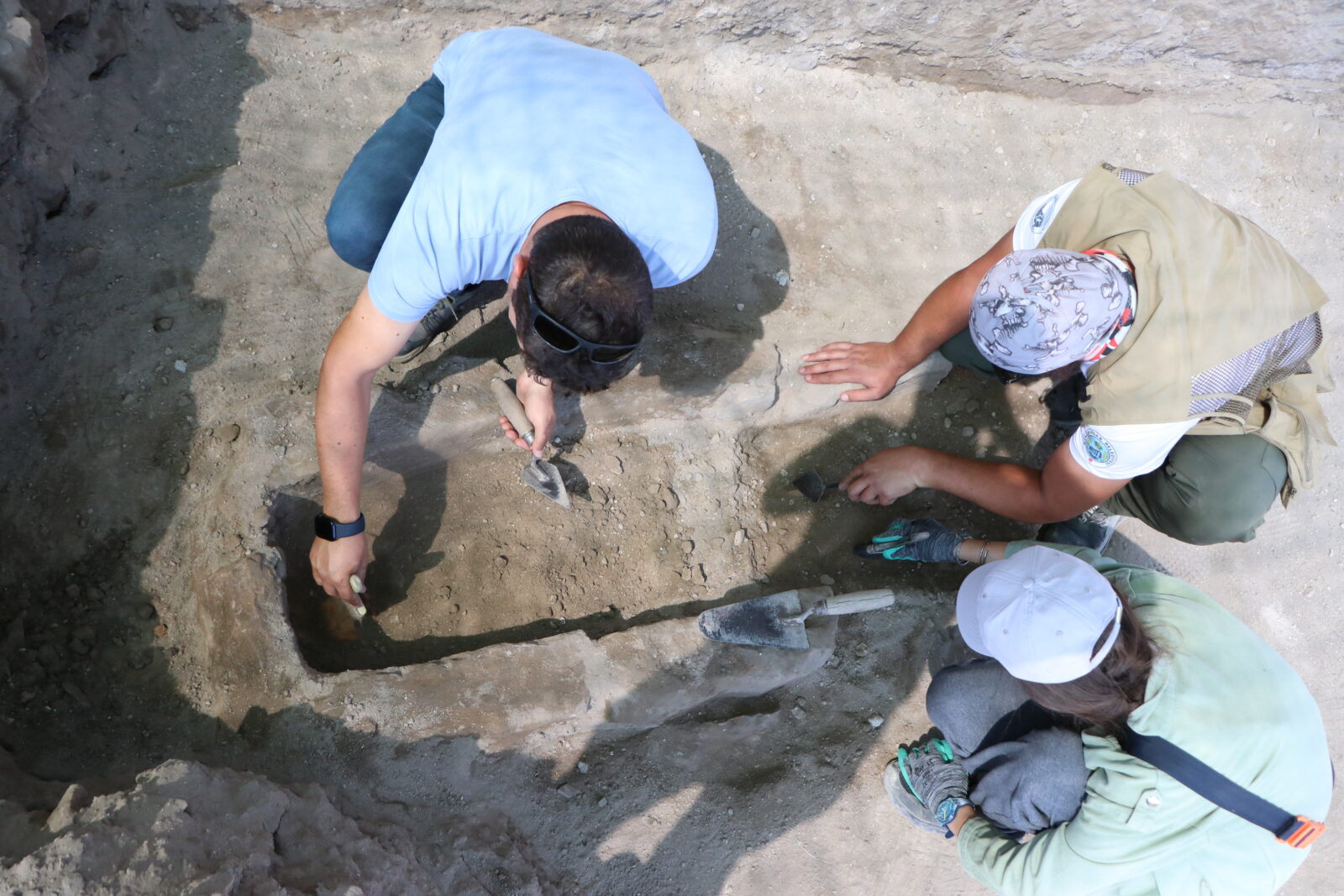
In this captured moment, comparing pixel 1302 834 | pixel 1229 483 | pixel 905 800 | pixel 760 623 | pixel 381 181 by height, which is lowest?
pixel 905 800

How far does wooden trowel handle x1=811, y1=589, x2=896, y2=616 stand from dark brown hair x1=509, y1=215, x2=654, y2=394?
1.18m

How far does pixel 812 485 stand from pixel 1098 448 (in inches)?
35.6

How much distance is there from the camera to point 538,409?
7.29ft

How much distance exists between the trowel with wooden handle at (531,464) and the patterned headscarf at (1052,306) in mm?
1275

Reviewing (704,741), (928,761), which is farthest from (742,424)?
(928,761)

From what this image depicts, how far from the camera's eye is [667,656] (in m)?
2.25

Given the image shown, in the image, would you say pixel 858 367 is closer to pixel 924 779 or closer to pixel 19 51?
pixel 924 779

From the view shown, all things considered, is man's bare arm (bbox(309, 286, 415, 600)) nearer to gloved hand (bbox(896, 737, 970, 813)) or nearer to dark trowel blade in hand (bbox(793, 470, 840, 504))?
dark trowel blade in hand (bbox(793, 470, 840, 504))

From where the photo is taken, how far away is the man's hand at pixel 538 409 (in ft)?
7.20

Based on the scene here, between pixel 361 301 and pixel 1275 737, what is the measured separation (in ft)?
7.88

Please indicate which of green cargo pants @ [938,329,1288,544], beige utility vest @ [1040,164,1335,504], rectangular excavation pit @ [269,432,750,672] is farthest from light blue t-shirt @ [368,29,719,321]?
green cargo pants @ [938,329,1288,544]

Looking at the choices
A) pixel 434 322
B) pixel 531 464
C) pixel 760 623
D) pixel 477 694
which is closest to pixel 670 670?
pixel 760 623

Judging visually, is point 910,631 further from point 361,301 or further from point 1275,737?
point 361,301

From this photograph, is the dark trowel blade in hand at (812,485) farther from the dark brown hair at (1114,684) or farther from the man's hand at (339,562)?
the man's hand at (339,562)
